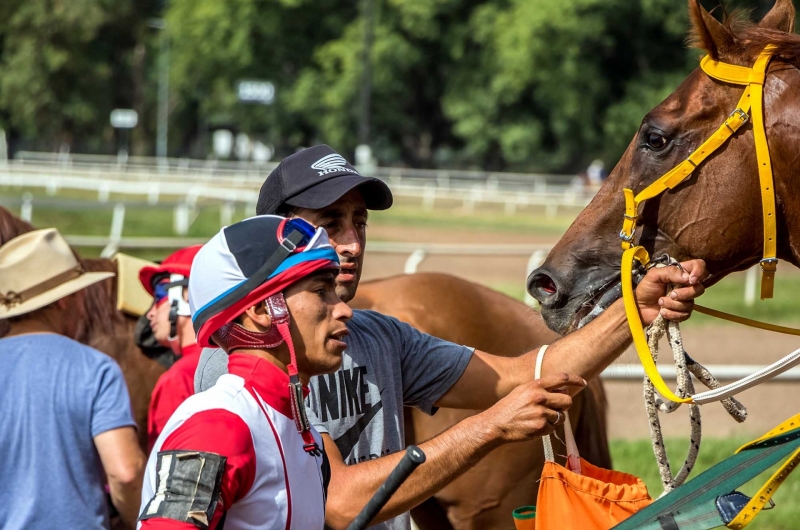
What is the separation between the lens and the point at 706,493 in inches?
87.3

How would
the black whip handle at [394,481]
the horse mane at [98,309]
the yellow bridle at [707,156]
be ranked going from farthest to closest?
the horse mane at [98,309] → the yellow bridle at [707,156] → the black whip handle at [394,481]

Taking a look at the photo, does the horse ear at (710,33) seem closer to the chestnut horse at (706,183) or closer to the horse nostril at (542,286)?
the chestnut horse at (706,183)

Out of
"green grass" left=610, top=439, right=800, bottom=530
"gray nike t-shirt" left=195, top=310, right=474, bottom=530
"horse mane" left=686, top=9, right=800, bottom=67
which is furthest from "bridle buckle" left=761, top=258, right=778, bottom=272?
"green grass" left=610, top=439, right=800, bottom=530

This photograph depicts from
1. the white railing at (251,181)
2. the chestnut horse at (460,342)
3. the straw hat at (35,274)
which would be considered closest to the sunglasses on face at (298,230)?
the straw hat at (35,274)

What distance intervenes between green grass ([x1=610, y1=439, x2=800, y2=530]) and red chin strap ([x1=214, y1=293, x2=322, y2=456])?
168 inches

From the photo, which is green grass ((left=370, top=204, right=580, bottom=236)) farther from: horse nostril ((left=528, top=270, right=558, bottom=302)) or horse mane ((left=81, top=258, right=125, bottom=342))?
horse nostril ((left=528, top=270, right=558, bottom=302))

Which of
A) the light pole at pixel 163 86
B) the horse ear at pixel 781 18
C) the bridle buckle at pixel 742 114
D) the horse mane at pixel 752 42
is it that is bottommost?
the light pole at pixel 163 86

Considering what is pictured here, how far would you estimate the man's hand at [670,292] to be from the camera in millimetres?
2555

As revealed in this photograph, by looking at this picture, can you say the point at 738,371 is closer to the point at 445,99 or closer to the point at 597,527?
the point at 597,527

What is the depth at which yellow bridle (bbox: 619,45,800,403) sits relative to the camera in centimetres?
261

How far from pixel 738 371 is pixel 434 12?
121 ft

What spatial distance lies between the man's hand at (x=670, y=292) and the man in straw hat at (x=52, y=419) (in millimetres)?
1704

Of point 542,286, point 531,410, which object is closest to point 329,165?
point 542,286

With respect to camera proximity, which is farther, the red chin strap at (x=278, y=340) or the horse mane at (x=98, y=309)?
the horse mane at (x=98, y=309)
